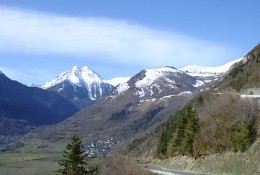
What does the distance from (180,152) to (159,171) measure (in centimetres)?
971

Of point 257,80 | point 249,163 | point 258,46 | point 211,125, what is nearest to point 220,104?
point 211,125

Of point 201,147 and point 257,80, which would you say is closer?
point 201,147

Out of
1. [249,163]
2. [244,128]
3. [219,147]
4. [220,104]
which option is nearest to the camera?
[249,163]

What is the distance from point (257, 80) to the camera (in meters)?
105

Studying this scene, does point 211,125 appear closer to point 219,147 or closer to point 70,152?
point 219,147

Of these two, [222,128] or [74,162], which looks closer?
[222,128]

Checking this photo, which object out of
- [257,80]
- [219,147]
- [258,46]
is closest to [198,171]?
[219,147]

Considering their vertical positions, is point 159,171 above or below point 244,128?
below

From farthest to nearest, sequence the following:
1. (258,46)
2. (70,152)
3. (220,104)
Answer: (258,46)
(70,152)
(220,104)

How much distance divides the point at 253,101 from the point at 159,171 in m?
16.1

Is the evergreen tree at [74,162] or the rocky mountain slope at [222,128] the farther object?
the evergreen tree at [74,162]

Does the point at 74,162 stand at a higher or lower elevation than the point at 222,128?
lower

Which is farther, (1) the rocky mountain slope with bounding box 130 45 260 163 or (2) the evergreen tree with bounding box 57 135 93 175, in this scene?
(2) the evergreen tree with bounding box 57 135 93 175

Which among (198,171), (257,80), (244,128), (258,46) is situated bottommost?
(198,171)
